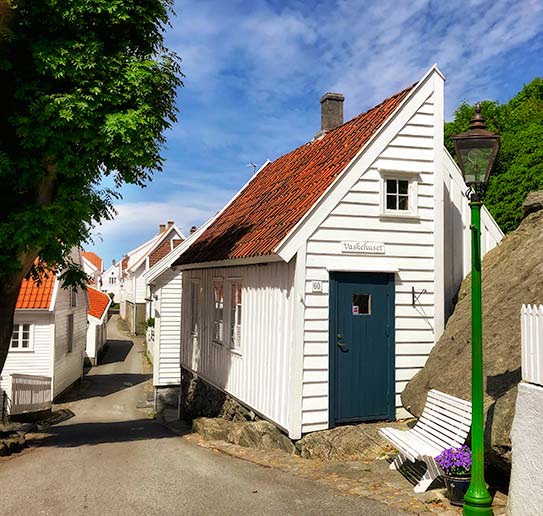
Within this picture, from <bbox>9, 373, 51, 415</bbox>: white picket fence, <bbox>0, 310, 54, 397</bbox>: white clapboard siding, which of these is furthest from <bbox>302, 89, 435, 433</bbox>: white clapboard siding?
<bbox>0, 310, 54, 397</bbox>: white clapboard siding

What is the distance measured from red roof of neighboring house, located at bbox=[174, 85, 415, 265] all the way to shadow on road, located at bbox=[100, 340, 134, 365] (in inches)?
961

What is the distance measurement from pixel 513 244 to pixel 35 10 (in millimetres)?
9519

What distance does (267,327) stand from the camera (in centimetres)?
1066

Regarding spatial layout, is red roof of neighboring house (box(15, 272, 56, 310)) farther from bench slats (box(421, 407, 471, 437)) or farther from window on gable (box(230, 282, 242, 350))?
bench slats (box(421, 407, 471, 437))

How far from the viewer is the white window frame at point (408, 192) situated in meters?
10.1

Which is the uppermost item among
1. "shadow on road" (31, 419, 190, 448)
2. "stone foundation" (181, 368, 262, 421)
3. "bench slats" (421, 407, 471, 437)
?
"bench slats" (421, 407, 471, 437)

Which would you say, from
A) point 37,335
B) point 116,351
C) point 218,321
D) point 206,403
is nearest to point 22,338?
point 37,335

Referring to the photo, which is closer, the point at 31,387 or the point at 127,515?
the point at 127,515

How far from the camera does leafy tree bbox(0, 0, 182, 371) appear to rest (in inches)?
411

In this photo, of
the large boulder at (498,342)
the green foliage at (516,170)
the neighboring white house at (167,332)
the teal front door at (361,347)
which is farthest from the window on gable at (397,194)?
the neighboring white house at (167,332)

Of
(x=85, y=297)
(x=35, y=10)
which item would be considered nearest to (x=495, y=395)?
(x=35, y=10)

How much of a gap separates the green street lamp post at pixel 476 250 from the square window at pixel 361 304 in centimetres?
408

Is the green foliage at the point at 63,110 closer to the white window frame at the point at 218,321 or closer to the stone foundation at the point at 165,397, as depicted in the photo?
the white window frame at the point at 218,321

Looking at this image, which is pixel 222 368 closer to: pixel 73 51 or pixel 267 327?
pixel 267 327
